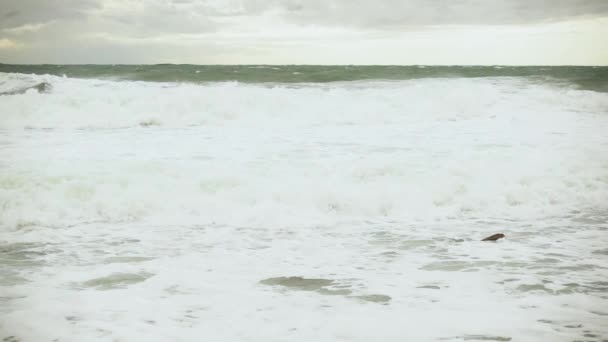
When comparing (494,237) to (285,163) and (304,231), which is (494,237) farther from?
(285,163)

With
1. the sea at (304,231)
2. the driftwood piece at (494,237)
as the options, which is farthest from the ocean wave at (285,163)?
the driftwood piece at (494,237)

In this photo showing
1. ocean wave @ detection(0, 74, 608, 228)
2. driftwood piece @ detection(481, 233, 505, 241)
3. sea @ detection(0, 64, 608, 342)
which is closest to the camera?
sea @ detection(0, 64, 608, 342)

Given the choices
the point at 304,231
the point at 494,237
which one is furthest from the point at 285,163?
the point at 494,237

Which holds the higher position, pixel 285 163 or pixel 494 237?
pixel 285 163

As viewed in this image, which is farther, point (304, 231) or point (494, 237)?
point (304, 231)

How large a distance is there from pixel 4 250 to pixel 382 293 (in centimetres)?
330

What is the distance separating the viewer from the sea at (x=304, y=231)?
3.04 metres

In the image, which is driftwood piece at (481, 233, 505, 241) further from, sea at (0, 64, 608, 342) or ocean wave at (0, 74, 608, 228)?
ocean wave at (0, 74, 608, 228)

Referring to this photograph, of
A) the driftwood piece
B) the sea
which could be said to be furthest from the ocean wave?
the driftwood piece

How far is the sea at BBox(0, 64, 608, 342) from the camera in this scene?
3.04 m

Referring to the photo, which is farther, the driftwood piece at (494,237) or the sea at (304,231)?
the driftwood piece at (494,237)

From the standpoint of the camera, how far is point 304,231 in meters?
5.07

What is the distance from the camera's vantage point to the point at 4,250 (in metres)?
4.39

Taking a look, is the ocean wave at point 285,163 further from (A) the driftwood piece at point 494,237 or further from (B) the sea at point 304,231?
(A) the driftwood piece at point 494,237
